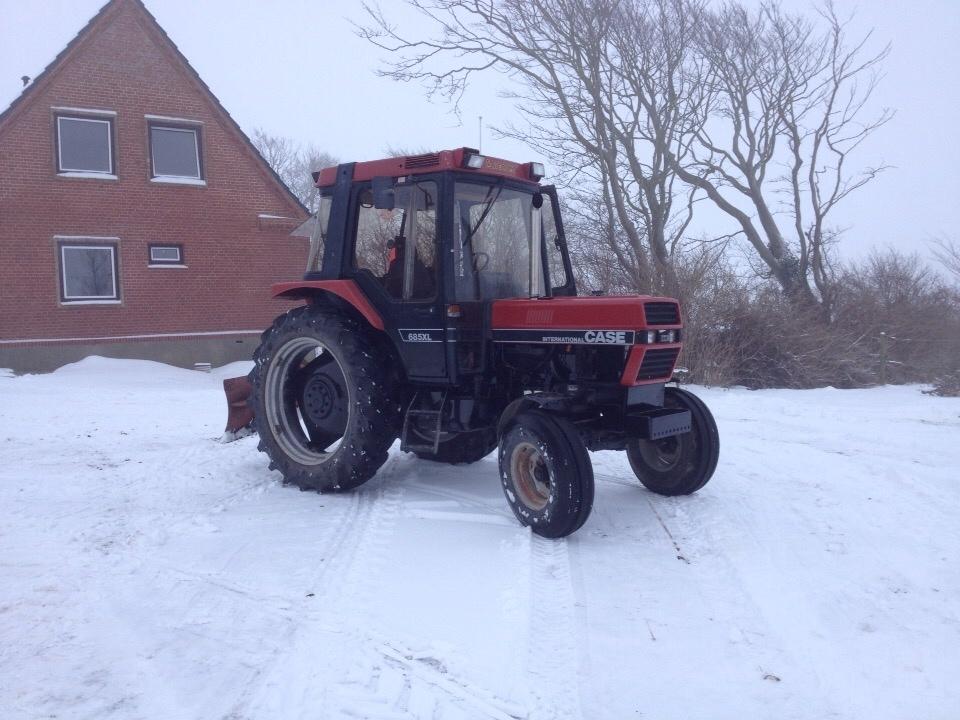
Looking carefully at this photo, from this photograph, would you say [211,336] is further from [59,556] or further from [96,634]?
[96,634]

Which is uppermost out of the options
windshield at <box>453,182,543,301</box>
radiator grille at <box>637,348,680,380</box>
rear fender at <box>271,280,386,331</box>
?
windshield at <box>453,182,543,301</box>

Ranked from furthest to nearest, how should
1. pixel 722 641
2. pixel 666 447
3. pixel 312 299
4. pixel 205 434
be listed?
pixel 205 434
pixel 312 299
pixel 666 447
pixel 722 641

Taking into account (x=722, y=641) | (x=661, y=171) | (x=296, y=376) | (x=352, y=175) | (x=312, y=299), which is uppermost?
(x=661, y=171)

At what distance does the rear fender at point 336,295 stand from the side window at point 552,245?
1.40m

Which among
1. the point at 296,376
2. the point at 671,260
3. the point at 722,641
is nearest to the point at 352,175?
the point at 296,376

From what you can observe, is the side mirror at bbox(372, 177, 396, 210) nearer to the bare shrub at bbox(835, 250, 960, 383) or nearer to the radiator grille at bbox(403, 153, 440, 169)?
the radiator grille at bbox(403, 153, 440, 169)

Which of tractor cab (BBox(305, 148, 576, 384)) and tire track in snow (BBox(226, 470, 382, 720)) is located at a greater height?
tractor cab (BBox(305, 148, 576, 384))

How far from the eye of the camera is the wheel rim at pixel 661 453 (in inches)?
239

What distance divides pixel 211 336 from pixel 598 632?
16.3 metres

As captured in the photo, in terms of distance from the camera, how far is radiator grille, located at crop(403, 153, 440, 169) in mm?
5723

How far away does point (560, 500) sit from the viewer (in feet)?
16.1

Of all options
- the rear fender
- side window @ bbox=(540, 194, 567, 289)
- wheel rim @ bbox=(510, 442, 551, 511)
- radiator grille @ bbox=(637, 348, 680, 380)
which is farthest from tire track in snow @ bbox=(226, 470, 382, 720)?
side window @ bbox=(540, 194, 567, 289)

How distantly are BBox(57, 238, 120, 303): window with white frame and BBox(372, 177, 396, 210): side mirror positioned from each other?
13.6 metres

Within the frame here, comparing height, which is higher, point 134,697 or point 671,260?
point 671,260
